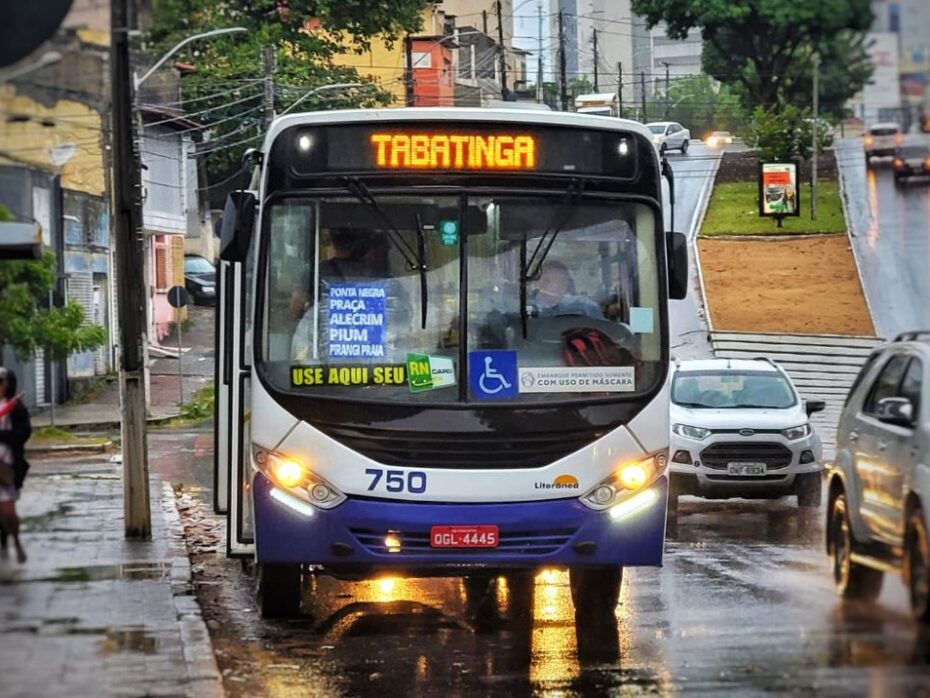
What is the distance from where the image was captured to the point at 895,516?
1011 centimetres

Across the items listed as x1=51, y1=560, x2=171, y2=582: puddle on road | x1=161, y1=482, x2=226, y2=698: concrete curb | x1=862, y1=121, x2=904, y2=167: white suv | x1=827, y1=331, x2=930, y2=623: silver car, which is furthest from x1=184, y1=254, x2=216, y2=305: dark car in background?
x1=827, y1=331, x2=930, y2=623: silver car

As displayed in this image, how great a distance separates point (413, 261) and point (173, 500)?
11181 millimetres

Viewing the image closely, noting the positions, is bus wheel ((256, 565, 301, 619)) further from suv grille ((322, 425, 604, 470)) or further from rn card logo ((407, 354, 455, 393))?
rn card logo ((407, 354, 455, 393))

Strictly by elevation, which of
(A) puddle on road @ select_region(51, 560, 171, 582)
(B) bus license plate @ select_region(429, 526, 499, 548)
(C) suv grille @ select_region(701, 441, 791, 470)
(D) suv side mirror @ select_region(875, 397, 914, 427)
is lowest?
(A) puddle on road @ select_region(51, 560, 171, 582)

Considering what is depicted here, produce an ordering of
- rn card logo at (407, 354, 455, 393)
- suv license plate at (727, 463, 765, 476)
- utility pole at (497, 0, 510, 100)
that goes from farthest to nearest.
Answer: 1. utility pole at (497, 0, 510, 100)
2. suv license plate at (727, 463, 765, 476)
3. rn card logo at (407, 354, 455, 393)

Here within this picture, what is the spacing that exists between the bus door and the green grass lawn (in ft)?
125

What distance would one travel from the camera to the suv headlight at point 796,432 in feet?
59.4

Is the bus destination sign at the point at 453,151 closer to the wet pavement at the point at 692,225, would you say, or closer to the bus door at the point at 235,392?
the bus door at the point at 235,392

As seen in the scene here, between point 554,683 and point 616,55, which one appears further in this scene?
point 616,55

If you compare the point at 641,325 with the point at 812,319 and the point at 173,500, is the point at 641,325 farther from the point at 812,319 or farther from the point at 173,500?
the point at 812,319

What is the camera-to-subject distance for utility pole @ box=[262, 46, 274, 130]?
88.5 feet

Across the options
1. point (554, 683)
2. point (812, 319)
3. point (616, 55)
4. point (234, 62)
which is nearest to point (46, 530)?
point (554, 683)

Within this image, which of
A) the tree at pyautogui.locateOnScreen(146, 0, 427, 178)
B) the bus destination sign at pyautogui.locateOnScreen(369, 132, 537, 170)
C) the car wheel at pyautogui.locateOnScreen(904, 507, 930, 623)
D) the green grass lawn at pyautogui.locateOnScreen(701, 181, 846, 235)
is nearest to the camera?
the car wheel at pyautogui.locateOnScreen(904, 507, 930, 623)

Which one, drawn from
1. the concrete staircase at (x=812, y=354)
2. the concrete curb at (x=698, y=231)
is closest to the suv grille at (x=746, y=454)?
the concrete staircase at (x=812, y=354)
